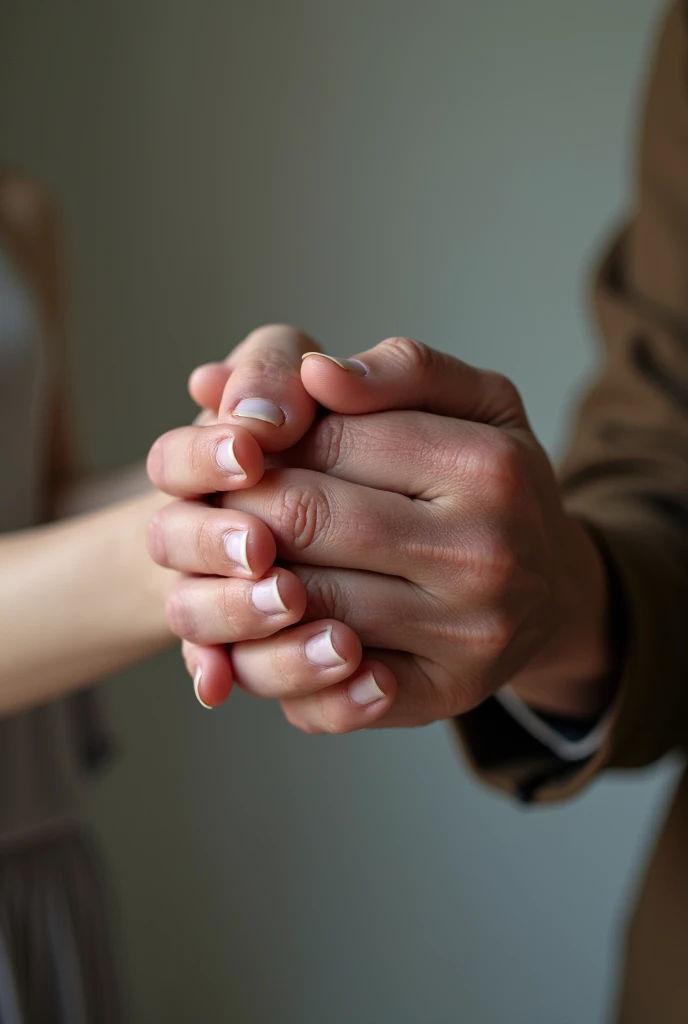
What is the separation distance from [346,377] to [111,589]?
0.69ft

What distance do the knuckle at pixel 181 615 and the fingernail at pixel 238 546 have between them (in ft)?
0.14

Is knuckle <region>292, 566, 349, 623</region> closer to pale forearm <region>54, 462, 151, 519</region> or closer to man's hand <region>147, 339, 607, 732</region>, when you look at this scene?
man's hand <region>147, 339, 607, 732</region>

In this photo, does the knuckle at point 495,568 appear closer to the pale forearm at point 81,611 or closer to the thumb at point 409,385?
the thumb at point 409,385

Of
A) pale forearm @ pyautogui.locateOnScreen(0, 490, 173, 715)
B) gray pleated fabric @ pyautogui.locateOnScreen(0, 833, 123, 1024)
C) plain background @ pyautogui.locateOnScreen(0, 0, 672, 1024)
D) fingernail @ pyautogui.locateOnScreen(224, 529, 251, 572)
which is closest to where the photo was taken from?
fingernail @ pyautogui.locateOnScreen(224, 529, 251, 572)

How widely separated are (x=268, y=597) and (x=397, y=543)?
0.07 m

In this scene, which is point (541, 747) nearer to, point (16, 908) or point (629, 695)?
point (629, 695)

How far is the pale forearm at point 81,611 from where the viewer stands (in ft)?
1.76

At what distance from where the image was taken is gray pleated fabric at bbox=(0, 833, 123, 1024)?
83 centimetres

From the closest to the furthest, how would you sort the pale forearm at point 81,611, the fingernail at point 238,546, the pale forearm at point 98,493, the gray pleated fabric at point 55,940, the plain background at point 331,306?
the fingernail at point 238,546 → the pale forearm at point 81,611 → the gray pleated fabric at point 55,940 → the pale forearm at point 98,493 → the plain background at point 331,306

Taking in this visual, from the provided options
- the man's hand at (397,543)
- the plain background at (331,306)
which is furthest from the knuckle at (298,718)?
the plain background at (331,306)

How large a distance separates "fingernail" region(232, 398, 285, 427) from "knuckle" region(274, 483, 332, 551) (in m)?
0.03

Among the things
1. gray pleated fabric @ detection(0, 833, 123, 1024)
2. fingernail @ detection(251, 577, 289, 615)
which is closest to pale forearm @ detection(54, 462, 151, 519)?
gray pleated fabric @ detection(0, 833, 123, 1024)

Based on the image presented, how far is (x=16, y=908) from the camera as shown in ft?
2.77

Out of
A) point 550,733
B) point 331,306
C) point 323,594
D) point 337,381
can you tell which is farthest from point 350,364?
point 331,306
